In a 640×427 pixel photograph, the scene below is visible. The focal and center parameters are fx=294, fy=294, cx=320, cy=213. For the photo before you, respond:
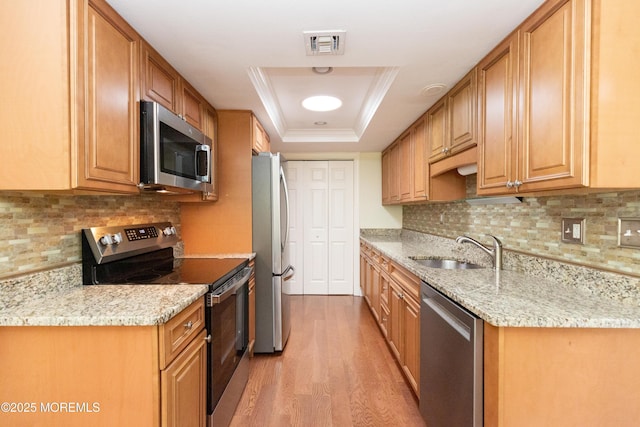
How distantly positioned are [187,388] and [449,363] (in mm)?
1199

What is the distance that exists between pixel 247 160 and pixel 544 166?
6.84 ft

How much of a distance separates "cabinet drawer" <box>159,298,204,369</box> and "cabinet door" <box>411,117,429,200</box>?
2.06m

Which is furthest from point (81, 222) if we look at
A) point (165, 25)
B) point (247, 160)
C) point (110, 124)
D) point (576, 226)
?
point (576, 226)

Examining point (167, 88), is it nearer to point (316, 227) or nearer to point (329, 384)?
point (329, 384)

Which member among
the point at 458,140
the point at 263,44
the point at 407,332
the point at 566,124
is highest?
the point at 263,44

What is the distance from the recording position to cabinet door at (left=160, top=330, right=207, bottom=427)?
1144 mm

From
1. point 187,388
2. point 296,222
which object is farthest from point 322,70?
point 296,222

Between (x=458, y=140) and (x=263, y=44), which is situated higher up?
(x=263, y=44)

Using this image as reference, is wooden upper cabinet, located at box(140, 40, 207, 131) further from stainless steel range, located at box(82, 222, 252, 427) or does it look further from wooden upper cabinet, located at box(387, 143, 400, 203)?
wooden upper cabinet, located at box(387, 143, 400, 203)

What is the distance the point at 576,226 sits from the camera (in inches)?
56.5

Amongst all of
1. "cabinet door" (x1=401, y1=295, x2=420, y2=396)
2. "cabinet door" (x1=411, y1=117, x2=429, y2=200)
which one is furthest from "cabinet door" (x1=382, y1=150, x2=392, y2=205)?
"cabinet door" (x1=401, y1=295, x2=420, y2=396)

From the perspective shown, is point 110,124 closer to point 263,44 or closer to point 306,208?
point 263,44

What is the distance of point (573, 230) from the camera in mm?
1453

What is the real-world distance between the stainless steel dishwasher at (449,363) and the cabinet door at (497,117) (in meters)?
0.70
